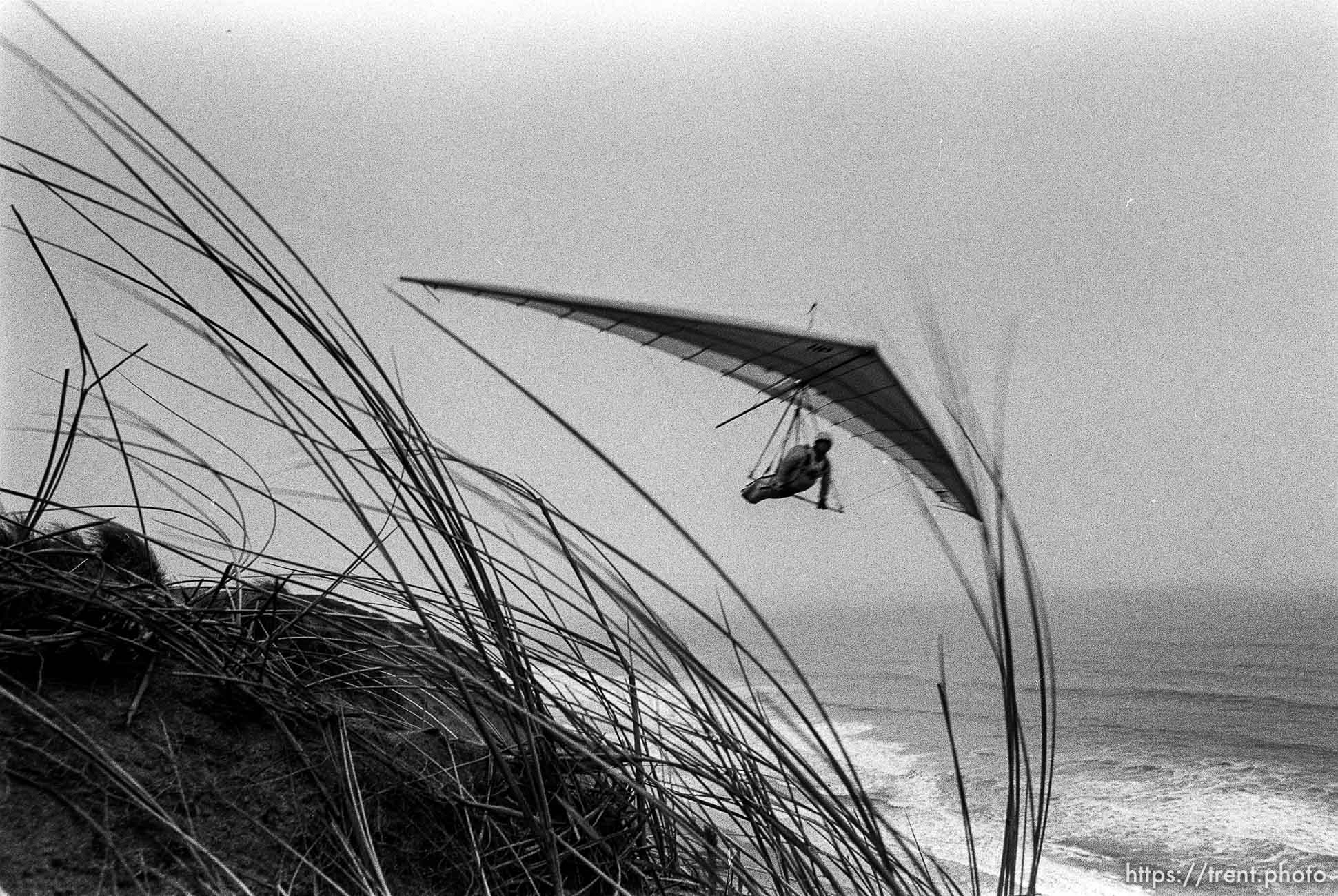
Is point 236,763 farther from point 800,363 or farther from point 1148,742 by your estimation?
point 1148,742

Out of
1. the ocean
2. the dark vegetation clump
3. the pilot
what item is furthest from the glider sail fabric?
the ocean

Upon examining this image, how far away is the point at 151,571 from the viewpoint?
73 cm

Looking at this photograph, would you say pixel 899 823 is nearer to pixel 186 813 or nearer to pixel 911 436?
pixel 911 436

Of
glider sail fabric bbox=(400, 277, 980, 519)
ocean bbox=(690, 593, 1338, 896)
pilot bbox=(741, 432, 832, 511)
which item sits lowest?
ocean bbox=(690, 593, 1338, 896)

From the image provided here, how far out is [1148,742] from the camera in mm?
996

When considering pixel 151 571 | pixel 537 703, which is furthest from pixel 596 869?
pixel 151 571

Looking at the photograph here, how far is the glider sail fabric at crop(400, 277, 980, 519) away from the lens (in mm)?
472

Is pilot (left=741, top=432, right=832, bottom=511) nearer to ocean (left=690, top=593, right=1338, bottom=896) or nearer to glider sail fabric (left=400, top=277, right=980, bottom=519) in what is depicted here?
glider sail fabric (left=400, top=277, right=980, bottom=519)

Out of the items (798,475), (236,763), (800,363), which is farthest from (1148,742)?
(236,763)

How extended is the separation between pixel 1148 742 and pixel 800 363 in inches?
31.8

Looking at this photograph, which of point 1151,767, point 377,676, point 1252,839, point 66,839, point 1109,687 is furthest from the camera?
point 1109,687

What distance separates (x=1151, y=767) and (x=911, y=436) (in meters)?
0.70

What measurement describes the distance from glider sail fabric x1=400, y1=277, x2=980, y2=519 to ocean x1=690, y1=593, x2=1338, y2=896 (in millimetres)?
505

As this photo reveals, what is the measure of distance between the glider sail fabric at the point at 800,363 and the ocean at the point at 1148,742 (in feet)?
1.66
